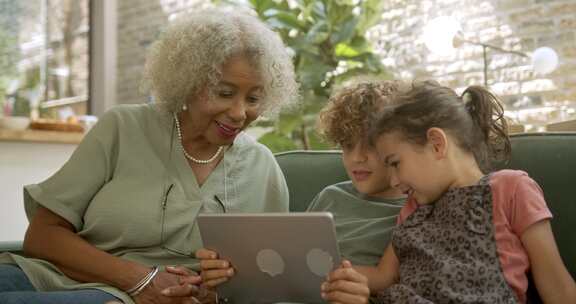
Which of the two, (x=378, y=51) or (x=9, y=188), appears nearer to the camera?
(x=9, y=188)

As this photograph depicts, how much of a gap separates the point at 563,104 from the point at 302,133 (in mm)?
1451

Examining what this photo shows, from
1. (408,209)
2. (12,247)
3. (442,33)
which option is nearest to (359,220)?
(408,209)

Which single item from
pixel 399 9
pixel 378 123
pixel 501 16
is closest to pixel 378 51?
pixel 399 9

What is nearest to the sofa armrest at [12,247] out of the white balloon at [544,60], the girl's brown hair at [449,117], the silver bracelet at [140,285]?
the silver bracelet at [140,285]

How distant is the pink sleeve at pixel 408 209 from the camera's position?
163 cm

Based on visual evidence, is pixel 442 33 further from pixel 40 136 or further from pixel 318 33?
pixel 40 136

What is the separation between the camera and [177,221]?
189 centimetres

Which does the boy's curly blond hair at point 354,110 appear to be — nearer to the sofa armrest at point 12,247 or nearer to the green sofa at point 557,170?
the green sofa at point 557,170

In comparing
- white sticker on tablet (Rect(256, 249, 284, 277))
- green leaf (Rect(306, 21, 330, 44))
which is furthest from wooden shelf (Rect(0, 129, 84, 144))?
white sticker on tablet (Rect(256, 249, 284, 277))

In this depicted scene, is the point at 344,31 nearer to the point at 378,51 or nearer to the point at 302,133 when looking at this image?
the point at 302,133

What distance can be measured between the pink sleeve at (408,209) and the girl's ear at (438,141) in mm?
177

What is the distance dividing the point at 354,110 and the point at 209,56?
1.37 ft

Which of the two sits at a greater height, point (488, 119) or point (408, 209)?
point (488, 119)

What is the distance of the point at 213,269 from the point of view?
1611 mm
